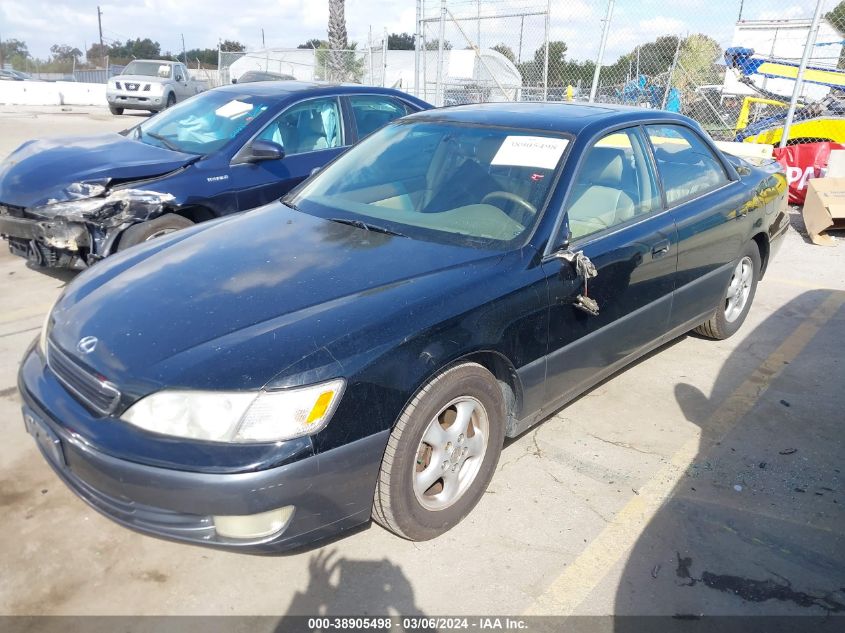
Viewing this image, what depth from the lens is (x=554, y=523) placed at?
9.26 ft

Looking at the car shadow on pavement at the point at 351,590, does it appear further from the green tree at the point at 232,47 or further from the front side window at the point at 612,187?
the green tree at the point at 232,47

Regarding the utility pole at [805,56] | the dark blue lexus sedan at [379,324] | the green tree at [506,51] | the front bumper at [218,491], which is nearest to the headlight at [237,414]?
the dark blue lexus sedan at [379,324]

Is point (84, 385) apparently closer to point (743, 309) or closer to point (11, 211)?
point (11, 211)

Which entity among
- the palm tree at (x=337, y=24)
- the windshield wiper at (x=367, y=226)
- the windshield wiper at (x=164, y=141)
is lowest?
the windshield wiper at (x=367, y=226)

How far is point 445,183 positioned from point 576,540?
177 centimetres

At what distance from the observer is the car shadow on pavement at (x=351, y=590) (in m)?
2.34

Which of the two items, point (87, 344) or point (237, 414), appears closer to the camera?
point (237, 414)

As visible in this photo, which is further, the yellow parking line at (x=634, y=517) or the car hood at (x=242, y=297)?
the yellow parking line at (x=634, y=517)

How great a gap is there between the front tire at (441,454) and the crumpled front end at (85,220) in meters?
3.33

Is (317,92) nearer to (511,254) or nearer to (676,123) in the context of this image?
(676,123)

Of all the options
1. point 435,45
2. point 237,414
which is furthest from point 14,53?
point 237,414

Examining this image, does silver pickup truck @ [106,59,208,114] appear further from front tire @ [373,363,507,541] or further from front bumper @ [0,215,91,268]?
front tire @ [373,363,507,541]

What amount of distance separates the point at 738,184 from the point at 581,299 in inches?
80.2

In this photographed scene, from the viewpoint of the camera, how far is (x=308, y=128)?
227 inches
